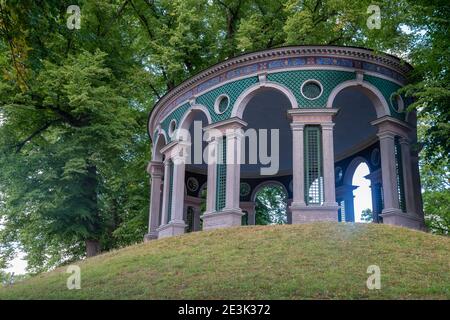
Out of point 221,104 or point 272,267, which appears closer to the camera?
point 272,267

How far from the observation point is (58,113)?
76.6ft

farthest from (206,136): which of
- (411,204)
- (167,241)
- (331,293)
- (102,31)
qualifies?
(102,31)

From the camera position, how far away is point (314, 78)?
17656 mm

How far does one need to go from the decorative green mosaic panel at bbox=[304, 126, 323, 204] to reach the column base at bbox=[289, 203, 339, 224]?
0.40 metres

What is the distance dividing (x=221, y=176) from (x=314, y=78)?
5.04 metres

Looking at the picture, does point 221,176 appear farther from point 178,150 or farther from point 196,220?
point 196,220

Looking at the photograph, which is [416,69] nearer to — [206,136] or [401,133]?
[401,133]

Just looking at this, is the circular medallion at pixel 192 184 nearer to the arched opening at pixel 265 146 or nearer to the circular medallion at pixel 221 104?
the arched opening at pixel 265 146

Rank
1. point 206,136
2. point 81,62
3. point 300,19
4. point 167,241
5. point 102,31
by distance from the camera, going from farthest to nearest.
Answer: point 102,31
point 300,19
point 81,62
point 206,136
point 167,241

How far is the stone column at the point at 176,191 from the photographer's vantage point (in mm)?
19234

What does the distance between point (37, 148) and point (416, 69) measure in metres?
17.0

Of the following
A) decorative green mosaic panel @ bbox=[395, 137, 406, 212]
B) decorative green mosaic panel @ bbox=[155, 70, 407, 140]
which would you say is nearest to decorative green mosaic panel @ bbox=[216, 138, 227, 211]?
decorative green mosaic panel @ bbox=[155, 70, 407, 140]

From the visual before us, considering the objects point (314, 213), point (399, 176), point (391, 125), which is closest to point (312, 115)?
point (391, 125)

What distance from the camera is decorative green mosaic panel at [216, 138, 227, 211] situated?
18.1m
